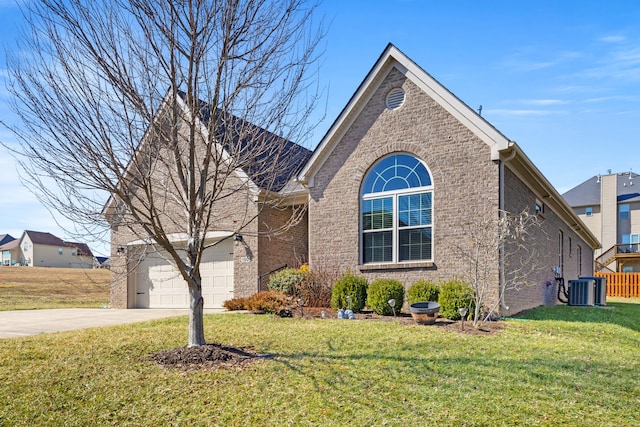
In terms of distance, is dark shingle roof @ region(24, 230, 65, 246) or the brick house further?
dark shingle roof @ region(24, 230, 65, 246)

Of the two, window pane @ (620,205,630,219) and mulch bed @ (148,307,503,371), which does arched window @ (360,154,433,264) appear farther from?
window pane @ (620,205,630,219)

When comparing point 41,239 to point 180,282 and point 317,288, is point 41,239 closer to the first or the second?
point 180,282

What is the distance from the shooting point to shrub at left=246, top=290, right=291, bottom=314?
38.1 ft

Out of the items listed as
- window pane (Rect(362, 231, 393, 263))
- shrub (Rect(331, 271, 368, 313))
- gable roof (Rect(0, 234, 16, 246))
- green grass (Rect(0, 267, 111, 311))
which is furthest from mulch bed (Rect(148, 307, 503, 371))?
gable roof (Rect(0, 234, 16, 246))

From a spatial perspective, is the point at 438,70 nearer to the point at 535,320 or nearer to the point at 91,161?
the point at 535,320

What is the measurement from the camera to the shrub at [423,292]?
10.9 m

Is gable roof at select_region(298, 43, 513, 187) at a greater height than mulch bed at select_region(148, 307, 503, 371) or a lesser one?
greater

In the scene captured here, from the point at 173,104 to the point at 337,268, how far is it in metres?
7.48

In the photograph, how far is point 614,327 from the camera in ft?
33.9

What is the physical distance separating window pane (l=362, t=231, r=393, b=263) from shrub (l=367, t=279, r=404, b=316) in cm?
94

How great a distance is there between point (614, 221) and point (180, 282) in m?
36.6

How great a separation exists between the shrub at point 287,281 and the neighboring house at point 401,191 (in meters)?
0.60

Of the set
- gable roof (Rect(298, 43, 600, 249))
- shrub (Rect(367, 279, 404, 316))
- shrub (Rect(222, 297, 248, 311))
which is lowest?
shrub (Rect(222, 297, 248, 311))

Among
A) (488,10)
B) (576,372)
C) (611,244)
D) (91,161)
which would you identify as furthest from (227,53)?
(611,244)
